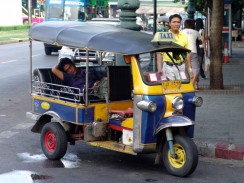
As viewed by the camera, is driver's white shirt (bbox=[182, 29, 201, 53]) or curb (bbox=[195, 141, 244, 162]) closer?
curb (bbox=[195, 141, 244, 162])

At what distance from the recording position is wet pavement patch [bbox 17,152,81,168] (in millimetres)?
8508

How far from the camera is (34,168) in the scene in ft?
27.1

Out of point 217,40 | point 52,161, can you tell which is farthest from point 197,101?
point 217,40

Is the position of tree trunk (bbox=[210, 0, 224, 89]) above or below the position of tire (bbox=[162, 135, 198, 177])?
above

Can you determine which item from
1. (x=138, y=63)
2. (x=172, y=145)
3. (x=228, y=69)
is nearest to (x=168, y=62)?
(x=138, y=63)

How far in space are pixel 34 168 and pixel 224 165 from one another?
257 centimetres

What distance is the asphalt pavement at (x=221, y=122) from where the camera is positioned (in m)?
9.17

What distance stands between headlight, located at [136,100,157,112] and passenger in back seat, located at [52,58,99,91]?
136cm

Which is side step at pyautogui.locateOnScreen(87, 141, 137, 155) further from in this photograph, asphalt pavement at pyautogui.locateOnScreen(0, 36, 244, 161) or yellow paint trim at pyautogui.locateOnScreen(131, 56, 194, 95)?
asphalt pavement at pyautogui.locateOnScreen(0, 36, 244, 161)

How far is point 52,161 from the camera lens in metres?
8.74

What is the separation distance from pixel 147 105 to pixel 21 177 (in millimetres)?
1753

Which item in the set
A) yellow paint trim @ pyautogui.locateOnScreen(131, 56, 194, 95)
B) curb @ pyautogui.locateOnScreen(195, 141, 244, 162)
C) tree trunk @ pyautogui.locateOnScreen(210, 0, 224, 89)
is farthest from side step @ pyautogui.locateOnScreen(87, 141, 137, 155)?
tree trunk @ pyautogui.locateOnScreen(210, 0, 224, 89)

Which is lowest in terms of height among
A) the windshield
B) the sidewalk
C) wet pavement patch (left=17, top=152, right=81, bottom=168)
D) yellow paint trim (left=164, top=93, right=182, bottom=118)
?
wet pavement patch (left=17, top=152, right=81, bottom=168)

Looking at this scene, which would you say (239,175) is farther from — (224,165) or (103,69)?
(103,69)
